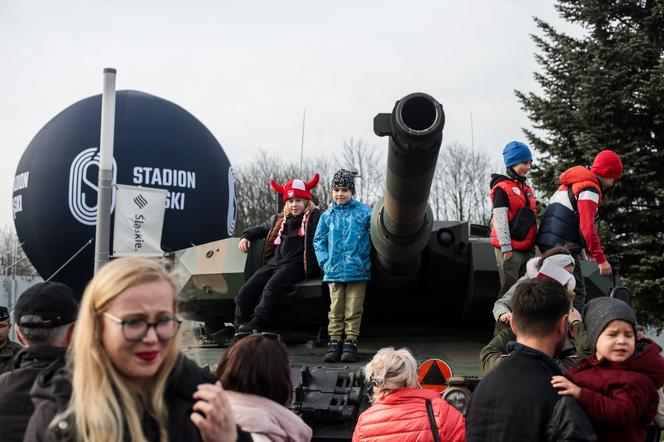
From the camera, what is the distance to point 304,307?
23.4 feet

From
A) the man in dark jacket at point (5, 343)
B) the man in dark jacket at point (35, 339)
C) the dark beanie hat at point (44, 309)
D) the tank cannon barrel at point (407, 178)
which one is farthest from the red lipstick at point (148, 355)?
the man in dark jacket at point (5, 343)

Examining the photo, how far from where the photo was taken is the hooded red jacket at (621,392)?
3.06 metres

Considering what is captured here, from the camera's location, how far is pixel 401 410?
4250 mm

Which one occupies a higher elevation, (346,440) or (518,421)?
(518,421)

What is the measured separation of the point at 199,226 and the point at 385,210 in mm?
11927

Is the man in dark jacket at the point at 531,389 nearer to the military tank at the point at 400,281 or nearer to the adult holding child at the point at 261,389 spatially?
the adult holding child at the point at 261,389

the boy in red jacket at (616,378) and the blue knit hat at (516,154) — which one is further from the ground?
the blue knit hat at (516,154)

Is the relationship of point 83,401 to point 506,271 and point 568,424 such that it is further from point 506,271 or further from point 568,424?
point 506,271

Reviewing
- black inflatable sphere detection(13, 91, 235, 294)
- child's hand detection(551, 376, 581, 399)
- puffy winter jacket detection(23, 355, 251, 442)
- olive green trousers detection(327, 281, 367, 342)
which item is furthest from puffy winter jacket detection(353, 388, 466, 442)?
black inflatable sphere detection(13, 91, 235, 294)

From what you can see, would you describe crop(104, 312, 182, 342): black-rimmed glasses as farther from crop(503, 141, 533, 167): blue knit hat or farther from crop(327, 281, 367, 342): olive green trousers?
crop(503, 141, 533, 167): blue knit hat

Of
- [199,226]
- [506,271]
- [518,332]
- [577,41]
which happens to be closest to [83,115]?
[199,226]

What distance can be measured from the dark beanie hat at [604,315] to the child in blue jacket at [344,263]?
3252 millimetres

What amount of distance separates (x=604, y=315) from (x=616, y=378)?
0.28 m

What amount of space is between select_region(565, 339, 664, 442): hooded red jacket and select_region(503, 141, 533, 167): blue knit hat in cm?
351
